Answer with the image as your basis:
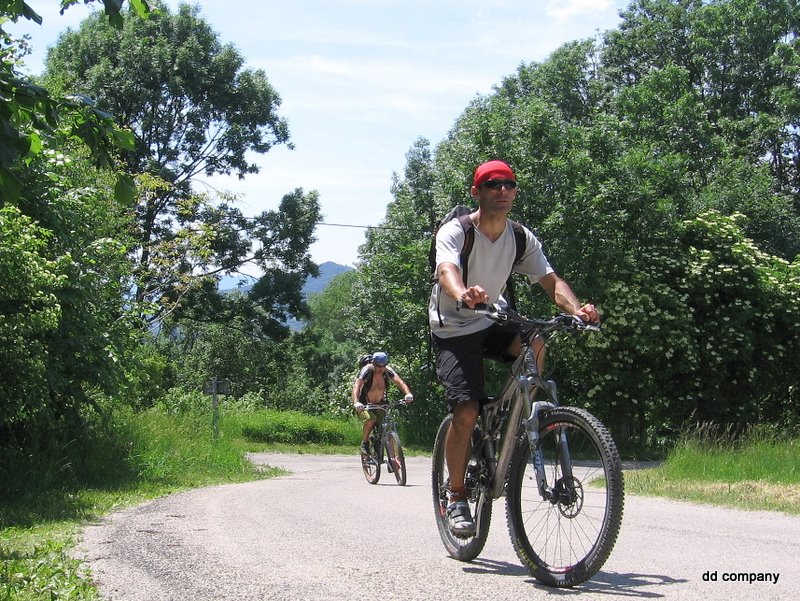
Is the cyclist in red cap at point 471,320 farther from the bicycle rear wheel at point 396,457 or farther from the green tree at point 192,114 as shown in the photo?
the green tree at point 192,114

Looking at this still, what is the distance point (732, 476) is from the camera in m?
10.9

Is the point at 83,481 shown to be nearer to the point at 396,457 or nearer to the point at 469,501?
the point at 396,457

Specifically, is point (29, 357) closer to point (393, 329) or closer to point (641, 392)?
point (641, 392)

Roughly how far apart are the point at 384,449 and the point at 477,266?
9.12 m

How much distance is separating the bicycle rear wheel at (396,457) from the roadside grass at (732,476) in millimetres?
2981

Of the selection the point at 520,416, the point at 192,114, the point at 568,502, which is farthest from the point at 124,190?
the point at 192,114

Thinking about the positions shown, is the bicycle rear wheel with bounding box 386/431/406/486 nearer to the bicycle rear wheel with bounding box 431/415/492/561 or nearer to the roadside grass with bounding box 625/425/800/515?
the roadside grass with bounding box 625/425/800/515

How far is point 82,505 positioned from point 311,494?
2.28 meters

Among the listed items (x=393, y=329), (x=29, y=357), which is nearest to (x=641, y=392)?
(x=393, y=329)

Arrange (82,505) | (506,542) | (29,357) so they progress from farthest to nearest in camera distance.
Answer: (29,357)
(82,505)
(506,542)

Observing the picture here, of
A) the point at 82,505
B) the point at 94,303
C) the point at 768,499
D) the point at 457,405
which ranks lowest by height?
the point at 82,505

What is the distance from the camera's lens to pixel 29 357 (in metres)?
10.4

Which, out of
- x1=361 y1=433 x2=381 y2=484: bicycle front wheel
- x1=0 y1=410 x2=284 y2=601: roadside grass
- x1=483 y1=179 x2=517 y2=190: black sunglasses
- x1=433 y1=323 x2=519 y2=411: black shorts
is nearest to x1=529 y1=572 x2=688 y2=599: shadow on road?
x1=433 y1=323 x2=519 y2=411: black shorts

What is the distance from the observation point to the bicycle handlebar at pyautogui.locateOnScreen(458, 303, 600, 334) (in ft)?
14.8
